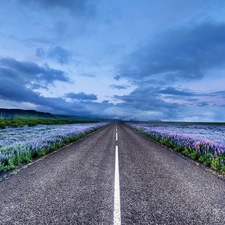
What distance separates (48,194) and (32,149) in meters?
6.86

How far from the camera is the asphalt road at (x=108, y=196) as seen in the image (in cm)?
370

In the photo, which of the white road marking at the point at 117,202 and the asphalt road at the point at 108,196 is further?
the asphalt road at the point at 108,196

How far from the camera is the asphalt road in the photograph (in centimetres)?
370

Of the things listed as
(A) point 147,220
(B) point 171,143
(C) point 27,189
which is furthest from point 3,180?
(B) point 171,143

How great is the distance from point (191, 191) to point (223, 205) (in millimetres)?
945

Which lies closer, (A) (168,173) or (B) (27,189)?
(B) (27,189)

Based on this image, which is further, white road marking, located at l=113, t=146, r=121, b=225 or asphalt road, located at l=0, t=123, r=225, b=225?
asphalt road, located at l=0, t=123, r=225, b=225

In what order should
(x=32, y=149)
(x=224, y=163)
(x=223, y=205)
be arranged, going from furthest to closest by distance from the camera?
(x=32, y=149) < (x=224, y=163) < (x=223, y=205)

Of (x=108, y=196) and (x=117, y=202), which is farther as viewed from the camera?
(x=108, y=196)

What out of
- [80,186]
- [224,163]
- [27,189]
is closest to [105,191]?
[80,186]

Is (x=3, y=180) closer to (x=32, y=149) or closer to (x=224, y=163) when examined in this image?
(x=32, y=149)

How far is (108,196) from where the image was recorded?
478cm

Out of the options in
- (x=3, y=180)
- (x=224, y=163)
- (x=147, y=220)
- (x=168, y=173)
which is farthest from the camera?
(x=224, y=163)

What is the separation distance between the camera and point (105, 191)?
5.15 m
